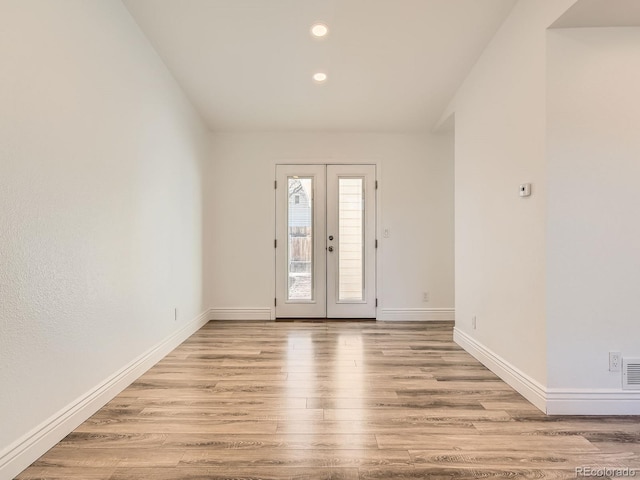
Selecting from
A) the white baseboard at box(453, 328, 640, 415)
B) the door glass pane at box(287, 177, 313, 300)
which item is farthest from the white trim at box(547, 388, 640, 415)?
the door glass pane at box(287, 177, 313, 300)

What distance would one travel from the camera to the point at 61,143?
65.5 inches

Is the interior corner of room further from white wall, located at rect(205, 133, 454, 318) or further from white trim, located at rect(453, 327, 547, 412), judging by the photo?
white wall, located at rect(205, 133, 454, 318)

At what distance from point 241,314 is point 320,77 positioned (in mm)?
2959

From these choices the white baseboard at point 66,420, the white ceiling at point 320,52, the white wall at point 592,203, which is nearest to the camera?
the white baseboard at point 66,420

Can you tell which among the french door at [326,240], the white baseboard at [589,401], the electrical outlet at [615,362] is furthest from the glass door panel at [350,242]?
the electrical outlet at [615,362]

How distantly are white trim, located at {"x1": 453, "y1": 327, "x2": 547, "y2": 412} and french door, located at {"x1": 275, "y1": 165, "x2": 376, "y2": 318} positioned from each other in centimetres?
154

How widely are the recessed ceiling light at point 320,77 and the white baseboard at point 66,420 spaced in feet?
→ 9.00

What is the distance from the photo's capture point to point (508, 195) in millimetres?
2297

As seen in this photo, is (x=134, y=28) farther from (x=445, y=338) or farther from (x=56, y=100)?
(x=445, y=338)

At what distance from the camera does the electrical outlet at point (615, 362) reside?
1866 mm

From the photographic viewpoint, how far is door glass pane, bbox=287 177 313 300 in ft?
14.2

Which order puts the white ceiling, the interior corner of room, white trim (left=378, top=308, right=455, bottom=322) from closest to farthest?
the interior corner of room, the white ceiling, white trim (left=378, top=308, right=455, bottom=322)

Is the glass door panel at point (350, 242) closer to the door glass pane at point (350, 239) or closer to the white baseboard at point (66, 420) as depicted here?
the door glass pane at point (350, 239)

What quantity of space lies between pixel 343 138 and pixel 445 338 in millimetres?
2702
